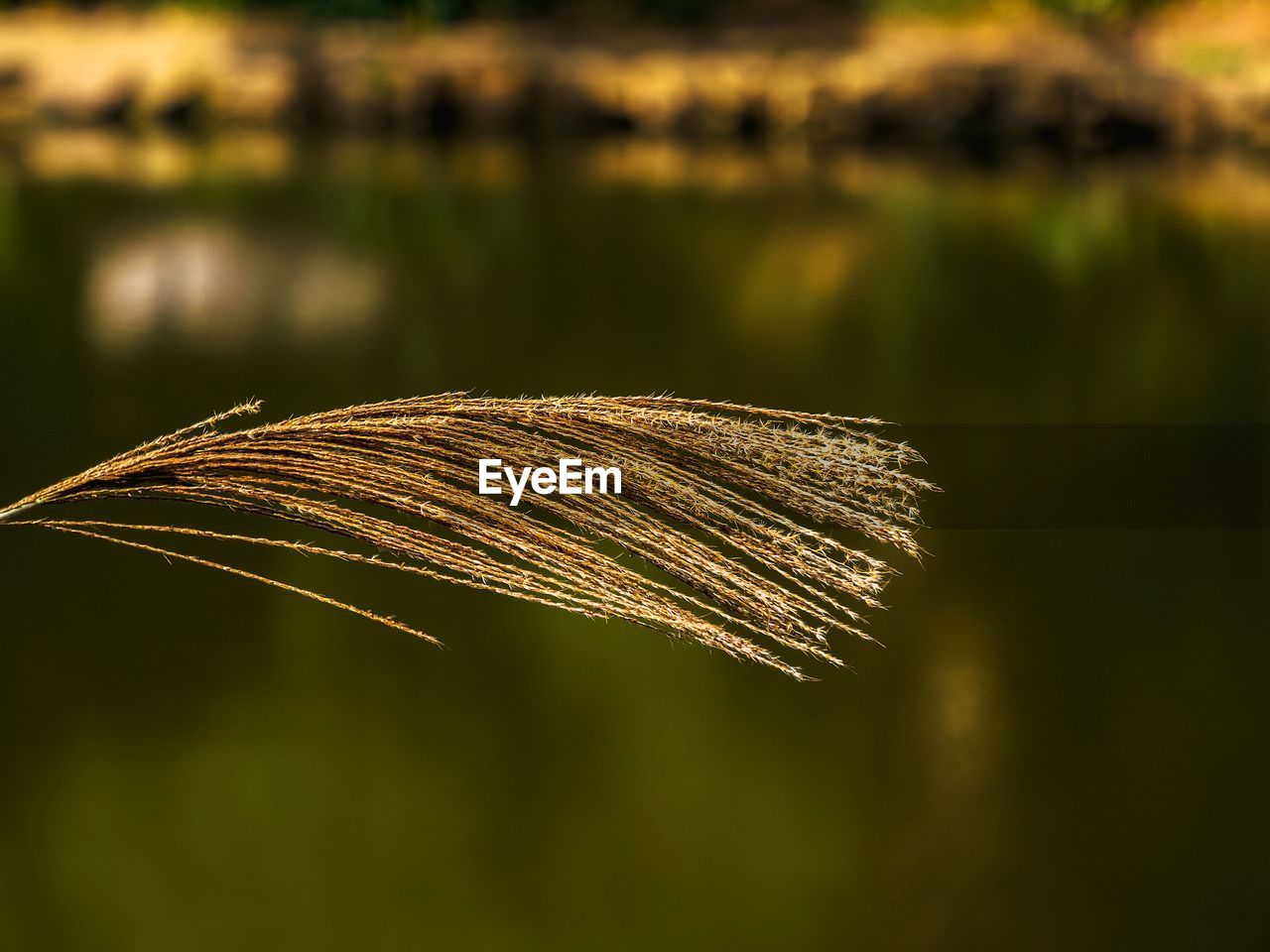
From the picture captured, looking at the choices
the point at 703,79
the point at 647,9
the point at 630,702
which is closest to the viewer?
the point at 630,702

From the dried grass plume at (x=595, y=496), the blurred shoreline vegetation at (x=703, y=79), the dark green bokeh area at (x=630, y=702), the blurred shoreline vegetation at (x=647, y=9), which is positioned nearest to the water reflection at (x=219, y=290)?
the dark green bokeh area at (x=630, y=702)

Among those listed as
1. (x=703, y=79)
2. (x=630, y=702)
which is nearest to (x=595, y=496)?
(x=630, y=702)

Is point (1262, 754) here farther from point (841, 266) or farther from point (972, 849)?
point (841, 266)

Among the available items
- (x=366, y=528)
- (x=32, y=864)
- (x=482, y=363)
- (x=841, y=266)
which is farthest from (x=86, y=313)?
(x=366, y=528)

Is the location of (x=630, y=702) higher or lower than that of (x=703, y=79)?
lower

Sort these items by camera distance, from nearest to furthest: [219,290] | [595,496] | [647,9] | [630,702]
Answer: [595,496], [630,702], [219,290], [647,9]

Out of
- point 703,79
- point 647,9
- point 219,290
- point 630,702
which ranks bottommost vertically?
point 630,702

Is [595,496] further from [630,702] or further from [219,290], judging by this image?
[219,290]
